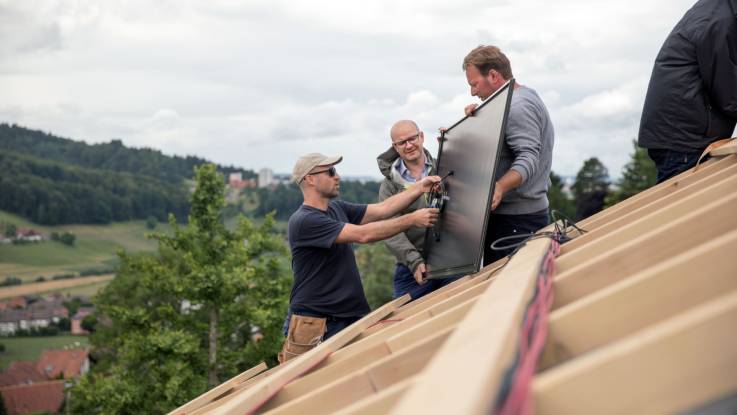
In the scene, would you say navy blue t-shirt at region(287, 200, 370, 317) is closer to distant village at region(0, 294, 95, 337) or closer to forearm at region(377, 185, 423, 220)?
forearm at region(377, 185, 423, 220)

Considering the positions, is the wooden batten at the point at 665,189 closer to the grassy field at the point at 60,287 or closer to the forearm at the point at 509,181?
the forearm at the point at 509,181

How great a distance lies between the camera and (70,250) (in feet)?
449

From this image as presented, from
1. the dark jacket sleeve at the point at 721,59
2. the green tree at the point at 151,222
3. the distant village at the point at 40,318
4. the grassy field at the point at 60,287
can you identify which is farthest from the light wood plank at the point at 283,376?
the green tree at the point at 151,222

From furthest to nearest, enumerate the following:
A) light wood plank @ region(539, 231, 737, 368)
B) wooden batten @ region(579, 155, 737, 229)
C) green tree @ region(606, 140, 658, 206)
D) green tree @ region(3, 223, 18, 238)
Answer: green tree @ region(3, 223, 18, 238) → green tree @ region(606, 140, 658, 206) → wooden batten @ region(579, 155, 737, 229) → light wood plank @ region(539, 231, 737, 368)

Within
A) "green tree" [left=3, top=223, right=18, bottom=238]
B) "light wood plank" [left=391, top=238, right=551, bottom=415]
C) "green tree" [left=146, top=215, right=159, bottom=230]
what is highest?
"green tree" [left=3, top=223, right=18, bottom=238]

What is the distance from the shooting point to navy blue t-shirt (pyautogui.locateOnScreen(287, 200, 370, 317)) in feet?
19.5

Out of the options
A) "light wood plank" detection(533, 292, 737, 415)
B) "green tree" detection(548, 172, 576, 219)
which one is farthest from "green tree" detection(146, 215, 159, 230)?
"light wood plank" detection(533, 292, 737, 415)

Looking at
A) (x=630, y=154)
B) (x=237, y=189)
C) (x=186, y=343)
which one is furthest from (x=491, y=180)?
(x=237, y=189)

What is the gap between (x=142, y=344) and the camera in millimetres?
31094

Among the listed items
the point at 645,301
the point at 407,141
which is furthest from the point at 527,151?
the point at 645,301

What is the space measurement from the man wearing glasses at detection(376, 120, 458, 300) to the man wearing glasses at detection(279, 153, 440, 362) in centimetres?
49

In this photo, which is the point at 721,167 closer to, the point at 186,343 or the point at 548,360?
the point at 548,360

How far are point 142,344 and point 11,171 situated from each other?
15317cm

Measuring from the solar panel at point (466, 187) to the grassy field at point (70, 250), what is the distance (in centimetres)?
11934
